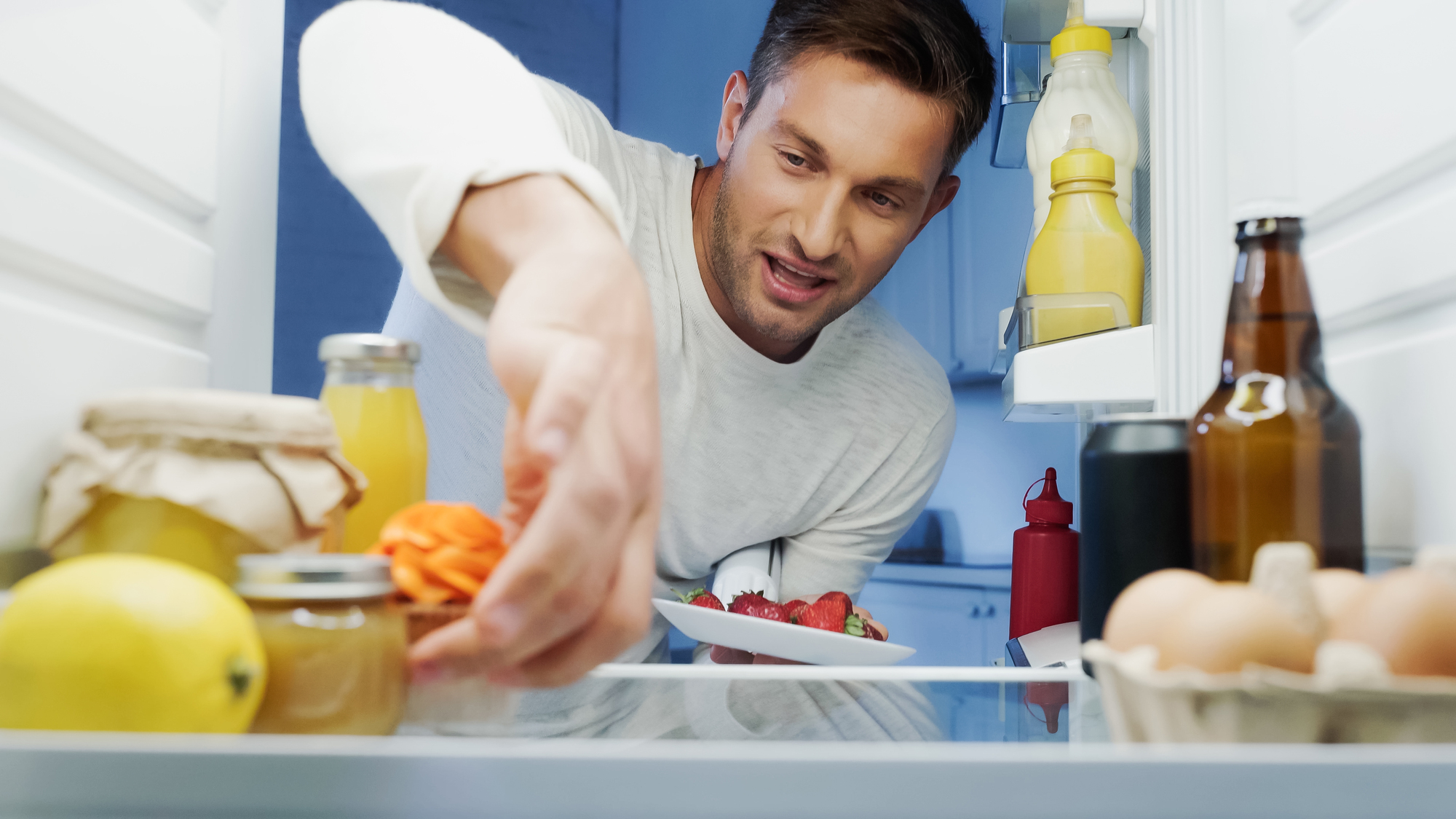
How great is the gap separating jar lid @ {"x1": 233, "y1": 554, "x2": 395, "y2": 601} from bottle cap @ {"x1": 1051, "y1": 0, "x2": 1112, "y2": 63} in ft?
2.88

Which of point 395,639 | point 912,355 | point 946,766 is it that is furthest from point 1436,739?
point 912,355

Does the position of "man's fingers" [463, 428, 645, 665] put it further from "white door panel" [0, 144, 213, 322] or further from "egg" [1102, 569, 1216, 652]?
"white door panel" [0, 144, 213, 322]

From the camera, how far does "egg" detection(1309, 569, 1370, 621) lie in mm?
344

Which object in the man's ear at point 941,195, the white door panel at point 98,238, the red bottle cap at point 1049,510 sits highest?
the man's ear at point 941,195

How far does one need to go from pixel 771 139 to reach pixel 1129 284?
1.79 feet

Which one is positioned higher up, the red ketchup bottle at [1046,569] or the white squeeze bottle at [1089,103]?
the white squeeze bottle at [1089,103]

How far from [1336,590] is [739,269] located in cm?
101

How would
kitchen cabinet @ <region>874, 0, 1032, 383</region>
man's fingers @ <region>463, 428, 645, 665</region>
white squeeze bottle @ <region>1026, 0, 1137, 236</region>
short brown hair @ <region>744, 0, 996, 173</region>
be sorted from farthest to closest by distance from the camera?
kitchen cabinet @ <region>874, 0, 1032, 383</region> < short brown hair @ <region>744, 0, 996, 173</region> < white squeeze bottle @ <region>1026, 0, 1137, 236</region> < man's fingers @ <region>463, 428, 645, 665</region>

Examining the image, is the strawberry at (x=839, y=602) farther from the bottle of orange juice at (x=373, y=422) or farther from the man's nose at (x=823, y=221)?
the bottle of orange juice at (x=373, y=422)

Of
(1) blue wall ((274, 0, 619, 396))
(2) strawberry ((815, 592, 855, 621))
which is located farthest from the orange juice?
(1) blue wall ((274, 0, 619, 396))

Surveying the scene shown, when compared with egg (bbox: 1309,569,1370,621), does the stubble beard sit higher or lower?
higher

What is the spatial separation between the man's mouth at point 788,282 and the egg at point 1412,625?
0.99 metres

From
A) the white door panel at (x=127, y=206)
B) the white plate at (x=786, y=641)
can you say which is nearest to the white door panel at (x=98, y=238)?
the white door panel at (x=127, y=206)

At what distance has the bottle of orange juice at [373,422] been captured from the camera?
20.0 inches
